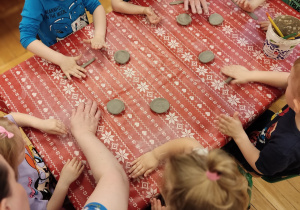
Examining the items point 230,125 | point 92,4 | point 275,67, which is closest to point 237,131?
point 230,125

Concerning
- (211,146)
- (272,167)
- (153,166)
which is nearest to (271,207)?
(272,167)

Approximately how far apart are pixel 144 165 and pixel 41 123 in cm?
41

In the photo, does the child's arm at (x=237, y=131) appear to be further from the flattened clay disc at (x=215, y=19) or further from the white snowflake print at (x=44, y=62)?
the white snowflake print at (x=44, y=62)

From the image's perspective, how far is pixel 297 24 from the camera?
3.68ft

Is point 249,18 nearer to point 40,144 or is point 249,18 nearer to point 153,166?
point 153,166

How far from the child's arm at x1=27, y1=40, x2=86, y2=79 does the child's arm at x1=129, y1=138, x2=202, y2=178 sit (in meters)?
0.44

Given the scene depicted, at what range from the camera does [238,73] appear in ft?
3.66

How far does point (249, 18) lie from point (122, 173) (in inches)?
37.2

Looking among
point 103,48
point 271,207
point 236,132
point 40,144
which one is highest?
point 103,48

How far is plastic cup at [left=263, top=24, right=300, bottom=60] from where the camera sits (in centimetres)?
110

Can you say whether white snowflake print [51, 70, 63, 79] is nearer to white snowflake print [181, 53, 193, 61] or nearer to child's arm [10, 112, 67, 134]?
child's arm [10, 112, 67, 134]

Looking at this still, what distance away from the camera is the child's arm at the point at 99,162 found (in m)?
0.84

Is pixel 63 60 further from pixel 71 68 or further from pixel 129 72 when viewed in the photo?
pixel 129 72

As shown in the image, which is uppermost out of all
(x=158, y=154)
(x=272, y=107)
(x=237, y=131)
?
(x=158, y=154)
